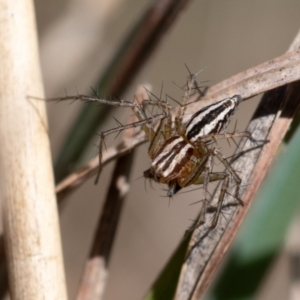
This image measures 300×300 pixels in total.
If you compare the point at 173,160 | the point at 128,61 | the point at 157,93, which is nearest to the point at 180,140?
the point at 173,160

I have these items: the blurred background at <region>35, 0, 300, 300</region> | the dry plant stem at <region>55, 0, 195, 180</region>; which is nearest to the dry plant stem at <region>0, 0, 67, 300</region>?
the dry plant stem at <region>55, 0, 195, 180</region>

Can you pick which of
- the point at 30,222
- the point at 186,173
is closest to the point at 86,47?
the point at 186,173

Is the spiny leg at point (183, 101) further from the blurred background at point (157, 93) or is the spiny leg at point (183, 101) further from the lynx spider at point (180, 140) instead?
the blurred background at point (157, 93)

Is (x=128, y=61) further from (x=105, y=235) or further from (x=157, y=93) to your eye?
(x=157, y=93)

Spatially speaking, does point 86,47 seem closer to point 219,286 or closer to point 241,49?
point 219,286

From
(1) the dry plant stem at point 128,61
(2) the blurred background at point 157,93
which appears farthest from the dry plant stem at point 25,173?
(2) the blurred background at point 157,93
